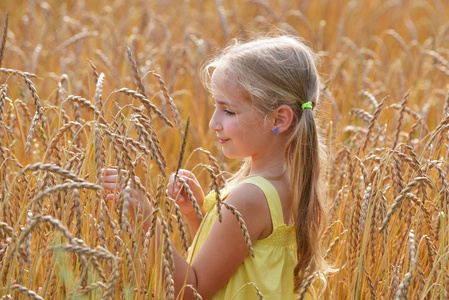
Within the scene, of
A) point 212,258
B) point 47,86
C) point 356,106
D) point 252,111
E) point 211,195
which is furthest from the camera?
point 47,86

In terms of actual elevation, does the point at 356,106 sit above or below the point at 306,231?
below

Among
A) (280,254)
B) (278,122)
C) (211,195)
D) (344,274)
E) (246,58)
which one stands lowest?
(344,274)

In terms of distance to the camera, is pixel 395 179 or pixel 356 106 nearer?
pixel 395 179

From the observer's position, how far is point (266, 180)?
162cm

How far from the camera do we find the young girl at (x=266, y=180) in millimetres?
1564

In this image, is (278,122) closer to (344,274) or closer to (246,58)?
(246,58)

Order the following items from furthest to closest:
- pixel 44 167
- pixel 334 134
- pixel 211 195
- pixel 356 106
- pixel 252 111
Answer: pixel 356 106 < pixel 334 134 < pixel 211 195 < pixel 252 111 < pixel 44 167

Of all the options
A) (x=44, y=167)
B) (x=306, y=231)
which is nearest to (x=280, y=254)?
(x=306, y=231)

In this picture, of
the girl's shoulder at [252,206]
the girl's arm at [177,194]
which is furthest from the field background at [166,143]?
the girl's shoulder at [252,206]

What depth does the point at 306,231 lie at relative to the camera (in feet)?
5.41

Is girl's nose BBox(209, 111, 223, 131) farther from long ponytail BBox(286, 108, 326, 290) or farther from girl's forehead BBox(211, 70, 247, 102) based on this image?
long ponytail BBox(286, 108, 326, 290)

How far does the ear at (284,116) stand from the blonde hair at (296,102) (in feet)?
0.06

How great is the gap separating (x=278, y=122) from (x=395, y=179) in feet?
1.08

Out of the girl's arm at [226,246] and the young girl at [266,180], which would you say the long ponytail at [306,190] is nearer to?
the young girl at [266,180]
